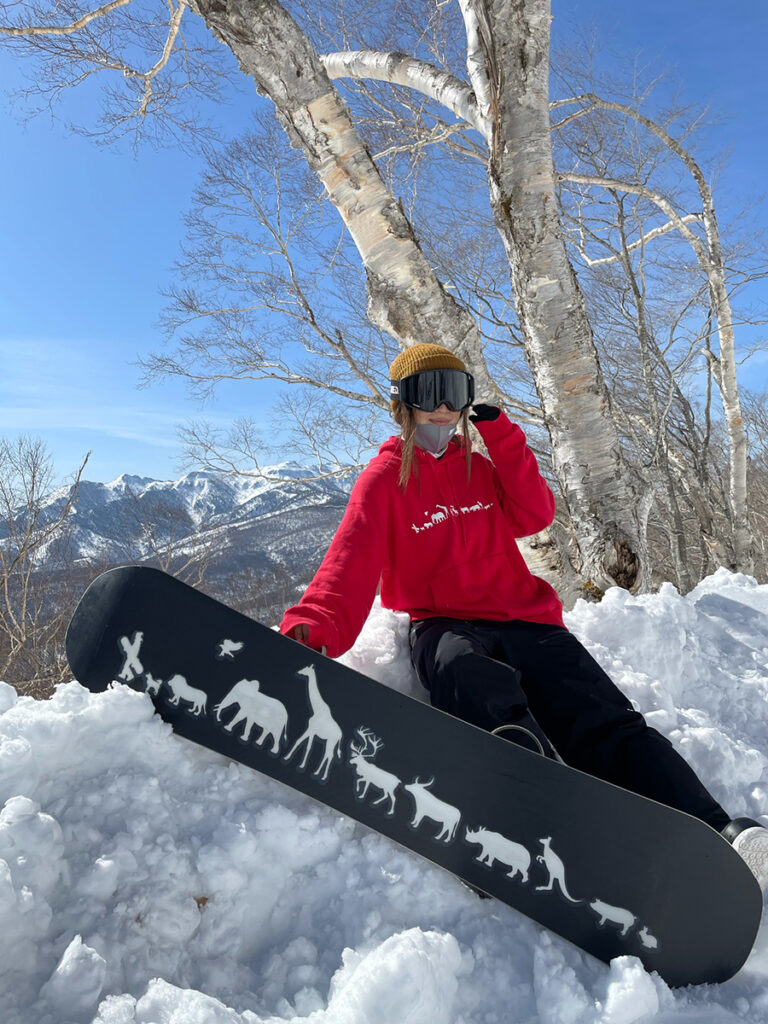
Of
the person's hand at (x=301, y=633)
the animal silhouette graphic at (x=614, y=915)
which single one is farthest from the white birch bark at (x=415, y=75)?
the animal silhouette graphic at (x=614, y=915)

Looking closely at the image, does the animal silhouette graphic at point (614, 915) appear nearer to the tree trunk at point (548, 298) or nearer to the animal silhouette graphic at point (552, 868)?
the animal silhouette graphic at point (552, 868)

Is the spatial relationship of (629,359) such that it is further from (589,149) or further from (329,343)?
(329,343)

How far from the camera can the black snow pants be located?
4.54 ft

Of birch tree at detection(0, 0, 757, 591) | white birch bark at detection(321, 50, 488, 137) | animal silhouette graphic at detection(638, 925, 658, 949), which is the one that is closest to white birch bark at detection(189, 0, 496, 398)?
birch tree at detection(0, 0, 757, 591)

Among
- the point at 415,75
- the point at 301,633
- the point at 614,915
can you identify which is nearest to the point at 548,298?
the point at 415,75

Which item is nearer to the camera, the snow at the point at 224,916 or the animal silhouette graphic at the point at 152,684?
the snow at the point at 224,916

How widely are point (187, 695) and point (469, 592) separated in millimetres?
931

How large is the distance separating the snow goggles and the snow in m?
1.22

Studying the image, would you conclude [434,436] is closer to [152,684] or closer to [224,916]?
[152,684]

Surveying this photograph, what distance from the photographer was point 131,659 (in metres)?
1.44

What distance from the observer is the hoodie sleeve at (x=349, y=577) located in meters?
1.57

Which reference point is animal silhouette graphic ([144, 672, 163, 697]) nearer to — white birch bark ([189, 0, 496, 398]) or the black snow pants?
the black snow pants

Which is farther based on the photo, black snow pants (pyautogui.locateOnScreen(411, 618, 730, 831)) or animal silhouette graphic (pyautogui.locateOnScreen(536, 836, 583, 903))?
black snow pants (pyautogui.locateOnScreen(411, 618, 730, 831))

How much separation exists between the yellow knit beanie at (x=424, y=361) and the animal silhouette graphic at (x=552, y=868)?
54.9 inches
